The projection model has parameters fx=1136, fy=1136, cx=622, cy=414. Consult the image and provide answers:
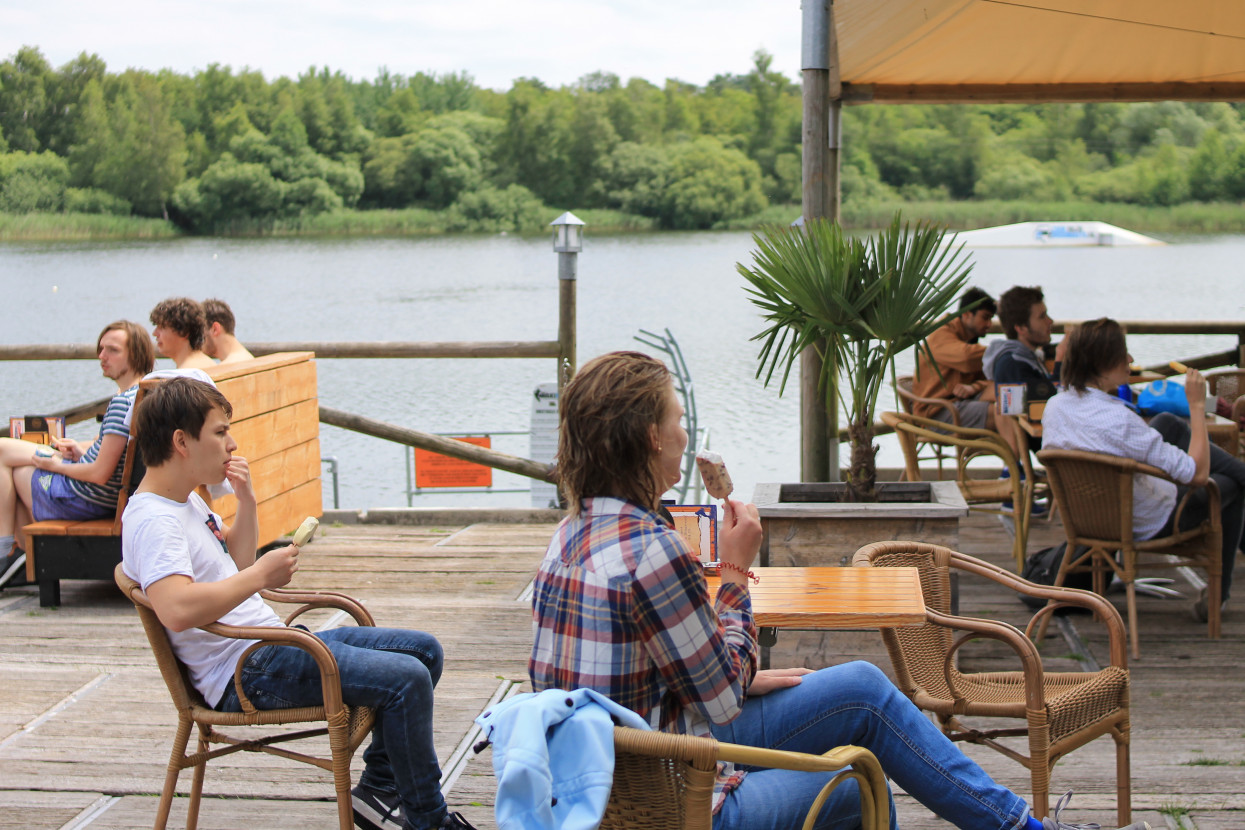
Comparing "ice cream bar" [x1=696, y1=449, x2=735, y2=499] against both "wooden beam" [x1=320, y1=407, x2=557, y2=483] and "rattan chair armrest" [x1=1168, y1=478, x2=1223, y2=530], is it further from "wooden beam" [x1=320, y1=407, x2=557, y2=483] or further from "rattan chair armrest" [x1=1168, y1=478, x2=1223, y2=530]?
"wooden beam" [x1=320, y1=407, x2=557, y2=483]

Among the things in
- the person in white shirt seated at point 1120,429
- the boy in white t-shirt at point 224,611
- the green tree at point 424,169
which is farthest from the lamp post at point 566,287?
the green tree at point 424,169

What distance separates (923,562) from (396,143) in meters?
30.6

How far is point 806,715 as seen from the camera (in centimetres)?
183

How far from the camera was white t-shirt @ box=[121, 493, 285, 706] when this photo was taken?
210 cm

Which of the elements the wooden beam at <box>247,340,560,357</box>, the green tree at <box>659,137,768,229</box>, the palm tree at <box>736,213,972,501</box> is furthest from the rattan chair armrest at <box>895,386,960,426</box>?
the green tree at <box>659,137,768,229</box>

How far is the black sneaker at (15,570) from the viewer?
4.63 meters

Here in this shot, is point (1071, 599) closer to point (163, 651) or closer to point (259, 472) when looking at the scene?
point (163, 651)

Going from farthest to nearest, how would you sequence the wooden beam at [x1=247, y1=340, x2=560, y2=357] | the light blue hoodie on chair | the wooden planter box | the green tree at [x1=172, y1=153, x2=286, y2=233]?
the green tree at [x1=172, y1=153, x2=286, y2=233], the wooden beam at [x1=247, y1=340, x2=560, y2=357], the wooden planter box, the light blue hoodie on chair

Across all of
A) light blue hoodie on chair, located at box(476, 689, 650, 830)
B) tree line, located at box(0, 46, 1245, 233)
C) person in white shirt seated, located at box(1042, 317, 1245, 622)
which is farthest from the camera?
tree line, located at box(0, 46, 1245, 233)

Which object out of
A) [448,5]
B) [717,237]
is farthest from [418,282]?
[448,5]

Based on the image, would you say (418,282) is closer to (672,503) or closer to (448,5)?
(672,503)

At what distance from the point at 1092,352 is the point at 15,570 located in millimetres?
4198

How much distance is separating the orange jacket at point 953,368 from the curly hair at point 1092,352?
1817 millimetres

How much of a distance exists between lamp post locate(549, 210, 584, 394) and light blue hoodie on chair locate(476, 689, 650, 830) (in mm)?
4727
